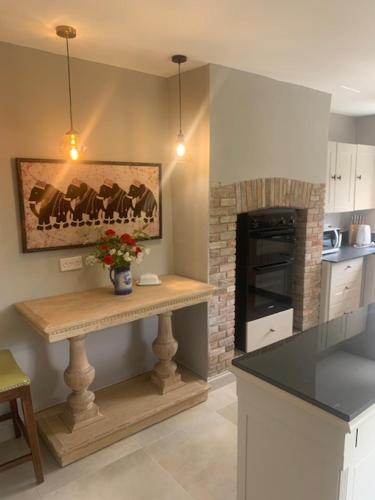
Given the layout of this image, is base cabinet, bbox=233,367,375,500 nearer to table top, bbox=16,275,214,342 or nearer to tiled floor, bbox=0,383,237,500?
tiled floor, bbox=0,383,237,500

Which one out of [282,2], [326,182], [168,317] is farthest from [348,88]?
[168,317]

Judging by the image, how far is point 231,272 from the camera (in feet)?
10.3

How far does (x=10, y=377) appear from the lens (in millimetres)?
2047

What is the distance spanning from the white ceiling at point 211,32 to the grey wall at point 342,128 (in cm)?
185

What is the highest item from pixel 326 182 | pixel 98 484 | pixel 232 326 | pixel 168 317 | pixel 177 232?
pixel 326 182

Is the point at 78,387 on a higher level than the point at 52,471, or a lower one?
higher

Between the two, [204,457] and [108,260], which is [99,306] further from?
[204,457]

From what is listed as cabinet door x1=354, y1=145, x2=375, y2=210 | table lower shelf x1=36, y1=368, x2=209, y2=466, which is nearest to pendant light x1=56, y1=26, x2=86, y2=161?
table lower shelf x1=36, y1=368, x2=209, y2=466

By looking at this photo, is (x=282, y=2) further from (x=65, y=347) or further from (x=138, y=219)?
(x=65, y=347)

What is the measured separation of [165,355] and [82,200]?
1.32m

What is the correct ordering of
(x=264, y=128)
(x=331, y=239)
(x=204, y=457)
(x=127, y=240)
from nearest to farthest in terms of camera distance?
(x=204, y=457)
(x=127, y=240)
(x=264, y=128)
(x=331, y=239)

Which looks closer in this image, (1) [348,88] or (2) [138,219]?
(2) [138,219]

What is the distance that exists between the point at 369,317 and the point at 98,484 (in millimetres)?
1801

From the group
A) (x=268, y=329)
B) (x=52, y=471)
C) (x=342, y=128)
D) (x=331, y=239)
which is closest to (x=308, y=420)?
(x=52, y=471)
